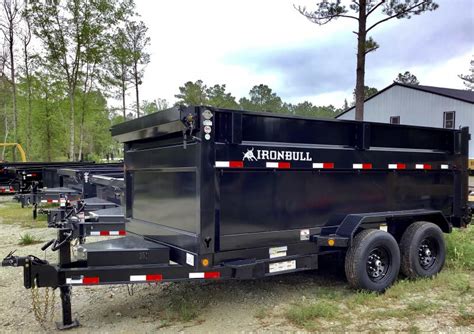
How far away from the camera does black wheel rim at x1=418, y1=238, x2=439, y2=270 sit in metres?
5.17

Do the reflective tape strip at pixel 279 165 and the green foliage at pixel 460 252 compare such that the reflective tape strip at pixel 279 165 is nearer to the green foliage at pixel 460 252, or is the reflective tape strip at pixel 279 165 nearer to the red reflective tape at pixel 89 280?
the red reflective tape at pixel 89 280

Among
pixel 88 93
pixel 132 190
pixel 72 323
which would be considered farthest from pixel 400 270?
pixel 88 93

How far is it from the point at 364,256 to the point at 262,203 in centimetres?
133

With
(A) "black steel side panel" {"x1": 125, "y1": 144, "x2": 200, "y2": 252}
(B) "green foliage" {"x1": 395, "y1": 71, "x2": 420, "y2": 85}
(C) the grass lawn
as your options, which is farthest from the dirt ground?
(B) "green foliage" {"x1": 395, "y1": 71, "x2": 420, "y2": 85}

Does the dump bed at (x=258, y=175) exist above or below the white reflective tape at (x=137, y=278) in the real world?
above

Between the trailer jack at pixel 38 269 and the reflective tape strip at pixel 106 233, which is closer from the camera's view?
the trailer jack at pixel 38 269

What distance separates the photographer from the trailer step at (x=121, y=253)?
3.59 metres

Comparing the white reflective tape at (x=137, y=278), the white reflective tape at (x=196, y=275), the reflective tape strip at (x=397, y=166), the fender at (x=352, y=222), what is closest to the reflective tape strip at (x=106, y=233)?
the white reflective tape at (x=137, y=278)

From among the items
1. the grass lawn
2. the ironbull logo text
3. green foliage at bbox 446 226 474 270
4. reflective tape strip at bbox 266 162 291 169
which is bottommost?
the grass lawn

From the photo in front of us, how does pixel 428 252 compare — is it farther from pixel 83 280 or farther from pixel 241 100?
pixel 241 100

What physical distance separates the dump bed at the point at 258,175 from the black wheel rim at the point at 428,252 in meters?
0.47

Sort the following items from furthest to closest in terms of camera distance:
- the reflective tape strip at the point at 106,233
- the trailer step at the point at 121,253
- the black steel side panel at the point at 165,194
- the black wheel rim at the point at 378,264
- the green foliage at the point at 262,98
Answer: the green foliage at the point at 262,98 → the reflective tape strip at the point at 106,233 → the black wheel rim at the point at 378,264 → the black steel side panel at the point at 165,194 → the trailer step at the point at 121,253

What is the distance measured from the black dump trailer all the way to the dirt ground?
0.45 m

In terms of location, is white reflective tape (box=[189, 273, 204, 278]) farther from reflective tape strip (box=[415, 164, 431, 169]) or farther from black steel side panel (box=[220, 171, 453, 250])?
reflective tape strip (box=[415, 164, 431, 169])
